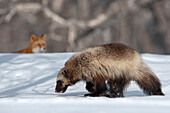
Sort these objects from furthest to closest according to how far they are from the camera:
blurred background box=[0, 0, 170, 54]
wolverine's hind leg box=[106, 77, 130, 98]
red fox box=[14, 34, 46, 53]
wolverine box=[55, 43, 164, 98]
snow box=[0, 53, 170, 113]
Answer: blurred background box=[0, 0, 170, 54], red fox box=[14, 34, 46, 53], wolverine's hind leg box=[106, 77, 130, 98], wolverine box=[55, 43, 164, 98], snow box=[0, 53, 170, 113]

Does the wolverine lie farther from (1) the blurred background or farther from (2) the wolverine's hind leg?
(1) the blurred background

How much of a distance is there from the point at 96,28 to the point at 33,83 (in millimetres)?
9442

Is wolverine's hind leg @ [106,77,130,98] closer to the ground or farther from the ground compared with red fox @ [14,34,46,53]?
closer to the ground

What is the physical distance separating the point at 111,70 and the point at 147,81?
491 millimetres

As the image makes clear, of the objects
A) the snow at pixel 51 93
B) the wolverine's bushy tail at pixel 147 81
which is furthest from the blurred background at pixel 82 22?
the wolverine's bushy tail at pixel 147 81

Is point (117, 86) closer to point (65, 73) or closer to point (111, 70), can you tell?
point (111, 70)

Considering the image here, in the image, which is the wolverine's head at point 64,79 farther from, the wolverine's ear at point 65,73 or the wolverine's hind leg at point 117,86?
the wolverine's hind leg at point 117,86

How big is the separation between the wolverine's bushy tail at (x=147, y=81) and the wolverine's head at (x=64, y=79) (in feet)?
2.71

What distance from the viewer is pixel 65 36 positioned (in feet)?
50.0

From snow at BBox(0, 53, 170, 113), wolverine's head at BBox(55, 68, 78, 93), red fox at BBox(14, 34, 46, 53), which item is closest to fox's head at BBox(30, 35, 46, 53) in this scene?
red fox at BBox(14, 34, 46, 53)

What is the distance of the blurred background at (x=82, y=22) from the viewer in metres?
14.6

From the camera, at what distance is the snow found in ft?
11.2

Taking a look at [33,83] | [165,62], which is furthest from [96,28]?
[33,83]

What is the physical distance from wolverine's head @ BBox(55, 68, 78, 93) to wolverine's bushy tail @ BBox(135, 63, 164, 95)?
0.83m
